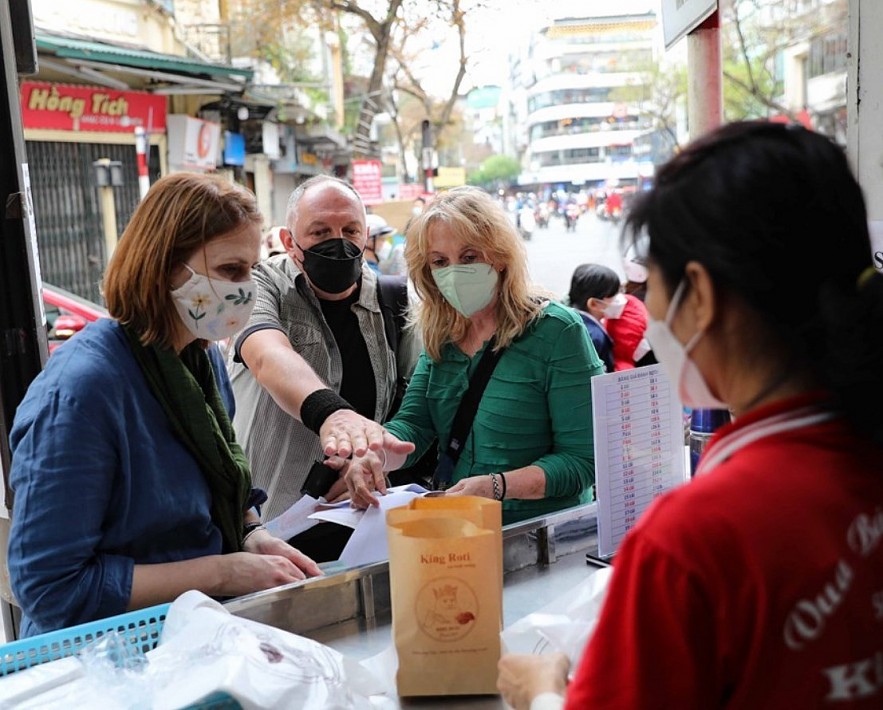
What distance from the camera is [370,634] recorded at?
63.9 inches

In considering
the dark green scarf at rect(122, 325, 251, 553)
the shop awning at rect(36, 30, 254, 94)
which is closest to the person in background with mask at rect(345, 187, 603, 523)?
the dark green scarf at rect(122, 325, 251, 553)

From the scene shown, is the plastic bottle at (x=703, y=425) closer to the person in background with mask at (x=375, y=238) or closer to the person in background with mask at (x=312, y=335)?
the person in background with mask at (x=312, y=335)

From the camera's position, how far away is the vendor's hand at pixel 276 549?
179 cm

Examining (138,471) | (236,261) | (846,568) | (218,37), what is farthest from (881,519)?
(218,37)

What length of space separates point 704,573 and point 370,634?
39.6 inches

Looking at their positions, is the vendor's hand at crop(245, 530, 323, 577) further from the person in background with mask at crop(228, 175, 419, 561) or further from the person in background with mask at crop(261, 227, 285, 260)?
the person in background with mask at crop(261, 227, 285, 260)

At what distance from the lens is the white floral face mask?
1.69 metres

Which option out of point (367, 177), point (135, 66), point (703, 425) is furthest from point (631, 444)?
point (367, 177)

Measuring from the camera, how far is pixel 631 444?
1798 mm

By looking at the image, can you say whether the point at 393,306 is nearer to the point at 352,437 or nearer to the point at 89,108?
the point at 352,437

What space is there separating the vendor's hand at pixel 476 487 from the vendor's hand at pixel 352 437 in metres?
0.13

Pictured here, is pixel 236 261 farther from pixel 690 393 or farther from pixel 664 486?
pixel 690 393

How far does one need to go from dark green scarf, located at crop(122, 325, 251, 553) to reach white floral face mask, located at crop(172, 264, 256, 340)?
8cm

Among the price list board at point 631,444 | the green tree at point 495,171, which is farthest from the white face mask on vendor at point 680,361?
the green tree at point 495,171
